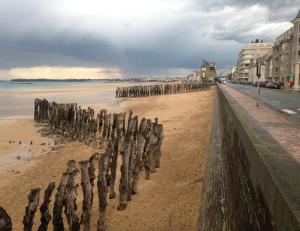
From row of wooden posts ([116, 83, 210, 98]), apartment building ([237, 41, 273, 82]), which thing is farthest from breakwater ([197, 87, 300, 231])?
apartment building ([237, 41, 273, 82])

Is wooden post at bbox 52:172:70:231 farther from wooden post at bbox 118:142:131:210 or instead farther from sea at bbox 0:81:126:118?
sea at bbox 0:81:126:118

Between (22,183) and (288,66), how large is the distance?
73595 mm

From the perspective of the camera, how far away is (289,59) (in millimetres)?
75625

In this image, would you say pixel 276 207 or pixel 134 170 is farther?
pixel 134 170

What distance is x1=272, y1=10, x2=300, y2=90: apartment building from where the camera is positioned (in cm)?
6688

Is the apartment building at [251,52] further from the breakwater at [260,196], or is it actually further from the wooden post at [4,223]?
the wooden post at [4,223]

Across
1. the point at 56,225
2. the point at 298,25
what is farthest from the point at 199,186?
the point at 298,25

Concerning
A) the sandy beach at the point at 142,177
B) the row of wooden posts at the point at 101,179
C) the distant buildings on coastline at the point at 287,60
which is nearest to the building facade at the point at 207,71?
the distant buildings on coastline at the point at 287,60

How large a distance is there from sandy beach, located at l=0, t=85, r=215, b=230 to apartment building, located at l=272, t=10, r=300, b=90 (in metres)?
49.4

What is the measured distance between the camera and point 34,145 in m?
17.8

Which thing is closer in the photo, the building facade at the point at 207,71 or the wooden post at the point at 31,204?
the wooden post at the point at 31,204

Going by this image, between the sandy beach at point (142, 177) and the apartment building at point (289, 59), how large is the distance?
4942 cm

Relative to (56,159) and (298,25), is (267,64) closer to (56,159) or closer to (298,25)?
(298,25)

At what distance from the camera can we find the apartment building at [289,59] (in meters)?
66.9
